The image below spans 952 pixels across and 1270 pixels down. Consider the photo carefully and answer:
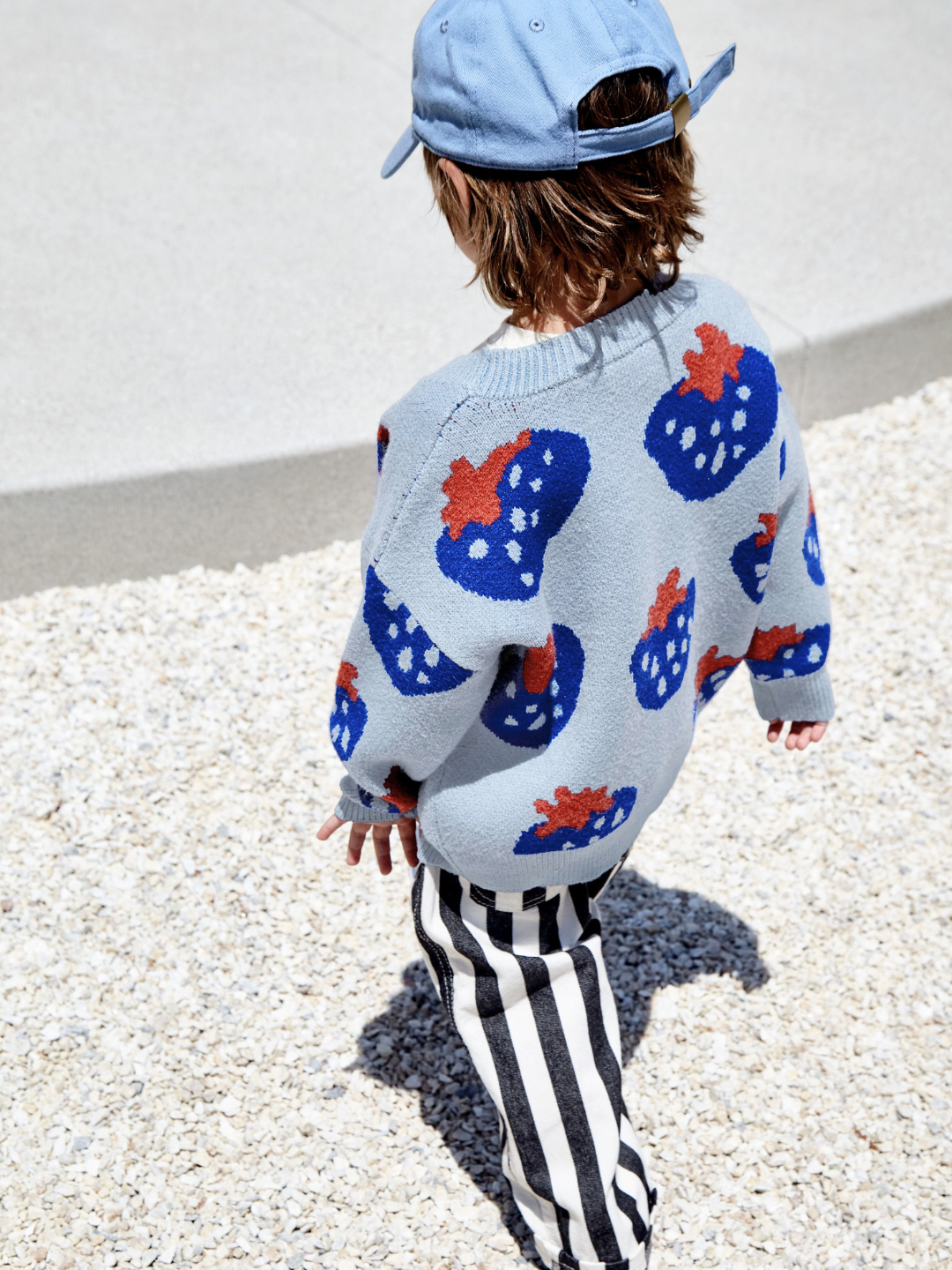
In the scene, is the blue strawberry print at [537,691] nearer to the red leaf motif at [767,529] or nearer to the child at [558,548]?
the child at [558,548]

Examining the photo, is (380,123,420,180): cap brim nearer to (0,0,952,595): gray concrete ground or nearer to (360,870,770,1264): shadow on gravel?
(360,870,770,1264): shadow on gravel

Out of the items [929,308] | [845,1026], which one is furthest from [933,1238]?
[929,308]

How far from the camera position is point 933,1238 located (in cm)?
197

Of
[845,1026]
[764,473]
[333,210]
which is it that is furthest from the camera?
[333,210]

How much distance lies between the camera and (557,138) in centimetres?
113

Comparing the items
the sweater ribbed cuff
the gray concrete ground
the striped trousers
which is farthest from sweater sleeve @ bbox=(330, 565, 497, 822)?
the gray concrete ground

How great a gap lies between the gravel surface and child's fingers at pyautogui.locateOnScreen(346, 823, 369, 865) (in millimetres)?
672

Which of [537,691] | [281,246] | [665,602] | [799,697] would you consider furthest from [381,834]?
[281,246]

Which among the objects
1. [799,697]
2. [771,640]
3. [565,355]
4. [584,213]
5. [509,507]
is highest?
[584,213]

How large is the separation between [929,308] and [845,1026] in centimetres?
246

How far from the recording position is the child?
117 cm

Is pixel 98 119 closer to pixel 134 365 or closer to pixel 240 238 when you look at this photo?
pixel 240 238

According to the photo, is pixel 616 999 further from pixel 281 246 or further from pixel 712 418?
pixel 281 246

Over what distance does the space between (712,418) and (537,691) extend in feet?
1.20
